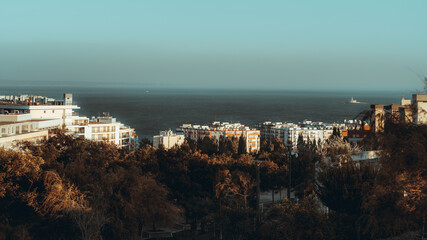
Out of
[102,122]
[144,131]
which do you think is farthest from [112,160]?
[144,131]

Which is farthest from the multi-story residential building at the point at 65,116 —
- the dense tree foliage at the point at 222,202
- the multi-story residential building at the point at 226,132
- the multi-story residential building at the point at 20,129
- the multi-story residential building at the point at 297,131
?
the multi-story residential building at the point at 297,131

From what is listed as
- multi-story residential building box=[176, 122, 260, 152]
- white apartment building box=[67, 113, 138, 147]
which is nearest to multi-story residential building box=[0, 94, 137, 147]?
white apartment building box=[67, 113, 138, 147]

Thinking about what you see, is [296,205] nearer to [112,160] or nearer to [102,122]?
[112,160]

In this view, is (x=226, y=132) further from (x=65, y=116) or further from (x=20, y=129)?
(x=20, y=129)

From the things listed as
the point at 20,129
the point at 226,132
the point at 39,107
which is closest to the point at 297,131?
the point at 226,132

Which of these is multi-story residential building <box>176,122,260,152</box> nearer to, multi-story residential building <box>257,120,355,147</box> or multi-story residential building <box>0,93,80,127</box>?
multi-story residential building <box>257,120,355,147</box>

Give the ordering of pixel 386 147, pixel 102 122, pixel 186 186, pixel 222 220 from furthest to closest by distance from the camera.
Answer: pixel 102 122 → pixel 186 186 → pixel 222 220 → pixel 386 147
